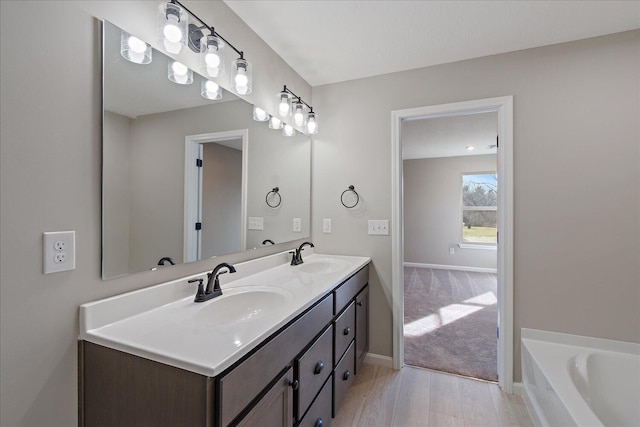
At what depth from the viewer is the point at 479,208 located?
17.9 feet

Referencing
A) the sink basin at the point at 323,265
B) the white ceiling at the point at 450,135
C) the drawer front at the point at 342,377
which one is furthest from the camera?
the white ceiling at the point at 450,135

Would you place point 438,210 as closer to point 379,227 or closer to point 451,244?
point 451,244

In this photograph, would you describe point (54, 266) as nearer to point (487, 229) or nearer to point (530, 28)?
point (530, 28)

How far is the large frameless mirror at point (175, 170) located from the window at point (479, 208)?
15.8 ft

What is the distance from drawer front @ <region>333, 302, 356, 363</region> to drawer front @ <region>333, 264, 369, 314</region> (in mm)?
60

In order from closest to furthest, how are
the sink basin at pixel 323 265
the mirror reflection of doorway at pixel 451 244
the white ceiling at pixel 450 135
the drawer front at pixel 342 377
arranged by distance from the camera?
the drawer front at pixel 342 377 → the sink basin at pixel 323 265 → the mirror reflection of doorway at pixel 451 244 → the white ceiling at pixel 450 135

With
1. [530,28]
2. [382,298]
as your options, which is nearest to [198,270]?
[382,298]

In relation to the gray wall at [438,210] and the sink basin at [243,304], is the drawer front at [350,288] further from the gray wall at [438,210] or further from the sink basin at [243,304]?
the gray wall at [438,210]

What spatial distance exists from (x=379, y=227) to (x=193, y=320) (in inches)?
61.3

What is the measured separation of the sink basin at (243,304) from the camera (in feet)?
3.95

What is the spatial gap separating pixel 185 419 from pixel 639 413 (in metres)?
2.22

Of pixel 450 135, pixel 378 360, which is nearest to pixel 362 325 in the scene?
pixel 378 360

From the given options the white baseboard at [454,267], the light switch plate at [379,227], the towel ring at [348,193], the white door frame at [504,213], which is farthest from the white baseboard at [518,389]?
the white baseboard at [454,267]

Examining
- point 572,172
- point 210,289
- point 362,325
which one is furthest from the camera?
point 362,325
